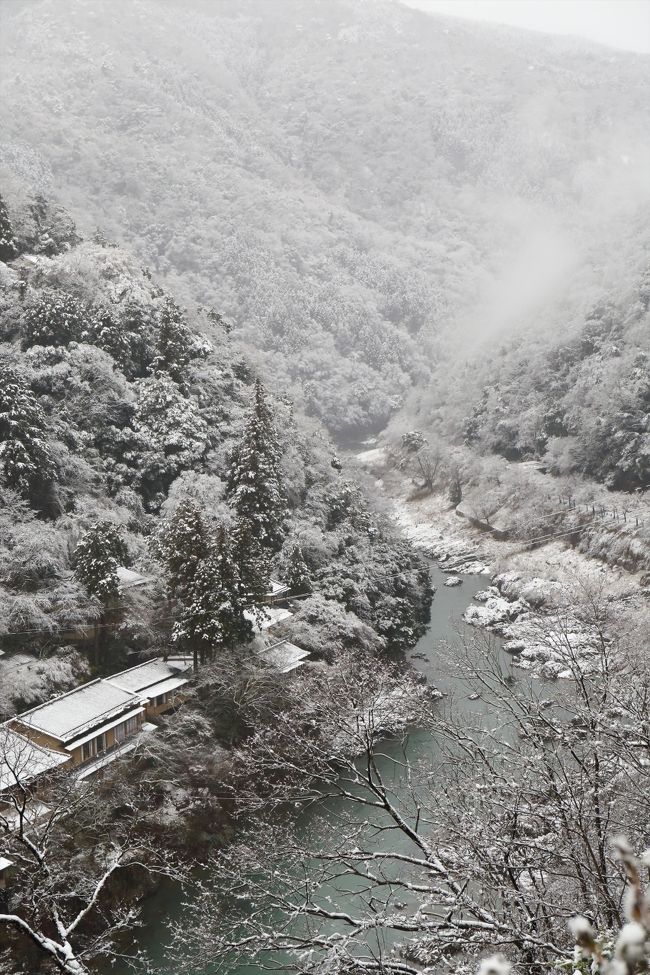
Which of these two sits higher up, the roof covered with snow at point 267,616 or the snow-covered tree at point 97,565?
the snow-covered tree at point 97,565

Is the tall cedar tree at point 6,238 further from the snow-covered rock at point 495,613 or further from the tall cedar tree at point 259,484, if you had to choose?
the snow-covered rock at point 495,613

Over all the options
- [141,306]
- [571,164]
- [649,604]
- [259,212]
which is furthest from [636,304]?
[571,164]

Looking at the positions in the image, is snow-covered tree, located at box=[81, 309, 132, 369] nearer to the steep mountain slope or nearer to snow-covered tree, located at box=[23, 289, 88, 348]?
snow-covered tree, located at box=[23, 289, 88, 348]

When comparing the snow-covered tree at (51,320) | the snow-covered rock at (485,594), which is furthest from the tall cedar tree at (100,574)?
the snow-covered rock at (485,594)

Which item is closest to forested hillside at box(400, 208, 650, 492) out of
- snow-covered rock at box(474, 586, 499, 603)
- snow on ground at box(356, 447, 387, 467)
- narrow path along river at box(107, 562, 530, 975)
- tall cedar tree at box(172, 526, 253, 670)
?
snow on ground at box(356, 447, 387, 467)

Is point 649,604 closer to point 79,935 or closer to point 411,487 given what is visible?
point 79,935
